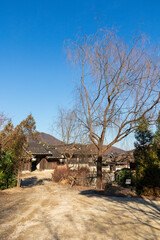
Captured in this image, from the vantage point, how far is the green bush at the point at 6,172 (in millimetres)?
11984

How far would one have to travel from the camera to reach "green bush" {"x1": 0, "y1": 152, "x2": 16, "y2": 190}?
11984mm

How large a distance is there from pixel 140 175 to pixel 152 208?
3.39m

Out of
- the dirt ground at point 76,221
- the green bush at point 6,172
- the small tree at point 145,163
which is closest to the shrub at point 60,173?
the green bush at point 6,172

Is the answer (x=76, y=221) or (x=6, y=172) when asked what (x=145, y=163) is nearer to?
(x=76, y=221)

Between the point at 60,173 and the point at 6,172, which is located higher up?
the point at 6,172

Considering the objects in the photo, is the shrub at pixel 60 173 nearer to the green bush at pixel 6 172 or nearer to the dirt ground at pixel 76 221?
the green bush at pixel 6 172

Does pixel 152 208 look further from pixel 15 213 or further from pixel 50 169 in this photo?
pixel 50 169

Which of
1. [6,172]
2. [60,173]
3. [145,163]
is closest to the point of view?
[145,163]

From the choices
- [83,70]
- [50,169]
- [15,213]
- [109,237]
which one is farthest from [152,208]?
[50,169]

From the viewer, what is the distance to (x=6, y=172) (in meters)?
12.3

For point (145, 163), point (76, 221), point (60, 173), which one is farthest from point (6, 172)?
point (145, 163)

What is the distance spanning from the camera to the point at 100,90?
13648 mm

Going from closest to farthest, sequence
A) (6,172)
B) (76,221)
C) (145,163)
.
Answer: (76,221)
(145,163)
(6,172)

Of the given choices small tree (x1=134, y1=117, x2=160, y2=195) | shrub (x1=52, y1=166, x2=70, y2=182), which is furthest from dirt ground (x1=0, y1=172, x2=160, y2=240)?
shrub (x1=52, y1=166, x2=70, y2=182)
